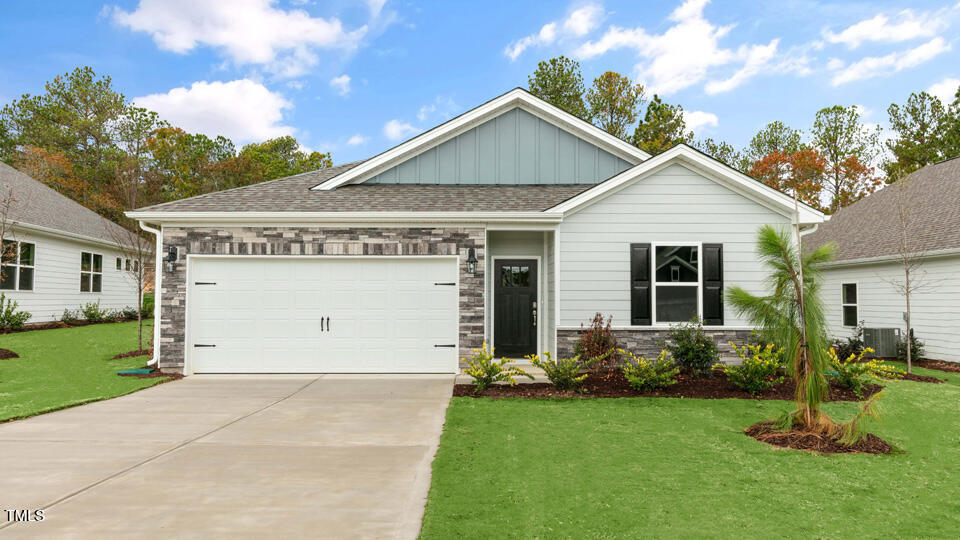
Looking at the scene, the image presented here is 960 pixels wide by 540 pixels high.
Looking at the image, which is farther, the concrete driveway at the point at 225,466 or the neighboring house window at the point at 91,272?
the neighboring house window at the point at 91,272

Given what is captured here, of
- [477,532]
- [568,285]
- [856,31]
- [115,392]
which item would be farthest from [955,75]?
[115,392]

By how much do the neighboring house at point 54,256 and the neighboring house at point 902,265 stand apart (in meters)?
21.5

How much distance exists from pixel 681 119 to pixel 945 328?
18485 mm

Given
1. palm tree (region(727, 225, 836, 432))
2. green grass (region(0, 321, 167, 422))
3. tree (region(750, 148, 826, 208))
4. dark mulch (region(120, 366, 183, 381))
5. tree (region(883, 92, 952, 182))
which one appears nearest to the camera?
palm tree (region(727, 225, 836, 432))

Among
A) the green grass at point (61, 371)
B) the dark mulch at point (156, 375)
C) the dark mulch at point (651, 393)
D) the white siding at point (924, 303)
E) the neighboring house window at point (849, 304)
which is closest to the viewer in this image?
the green grass at point (61, 371)

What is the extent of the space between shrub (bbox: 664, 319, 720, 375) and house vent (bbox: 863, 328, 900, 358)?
5999 mm

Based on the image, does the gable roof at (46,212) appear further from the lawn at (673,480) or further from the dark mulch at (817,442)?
the dark mulch at (817,442)

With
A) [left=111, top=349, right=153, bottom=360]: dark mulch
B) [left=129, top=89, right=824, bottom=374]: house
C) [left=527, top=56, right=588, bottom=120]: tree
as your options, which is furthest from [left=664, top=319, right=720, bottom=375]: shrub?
[left=527, top=56, right=588, bottom=120]: tree

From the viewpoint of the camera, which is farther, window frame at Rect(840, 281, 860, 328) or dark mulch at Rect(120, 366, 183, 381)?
window frame at Rect(840, 281, 860, 328)

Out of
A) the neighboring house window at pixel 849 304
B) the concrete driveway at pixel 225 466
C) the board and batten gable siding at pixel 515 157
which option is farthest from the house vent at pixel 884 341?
the concrete driveway at pixel 225 466

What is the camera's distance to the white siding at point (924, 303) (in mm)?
11359

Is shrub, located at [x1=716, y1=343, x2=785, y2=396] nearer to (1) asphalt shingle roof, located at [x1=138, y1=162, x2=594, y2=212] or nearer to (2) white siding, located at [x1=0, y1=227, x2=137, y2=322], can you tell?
(1) asphalt shingle roof, located at [x1=138, y1=162, x2=594, y2=212]

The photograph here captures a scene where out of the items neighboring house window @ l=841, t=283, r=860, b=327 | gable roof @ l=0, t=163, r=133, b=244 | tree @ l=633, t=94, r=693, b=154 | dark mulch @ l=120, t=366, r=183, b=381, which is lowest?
dark mulch @ l=120, t=366, r=183, b=381

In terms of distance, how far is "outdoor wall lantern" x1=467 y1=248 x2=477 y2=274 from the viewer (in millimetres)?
9898
